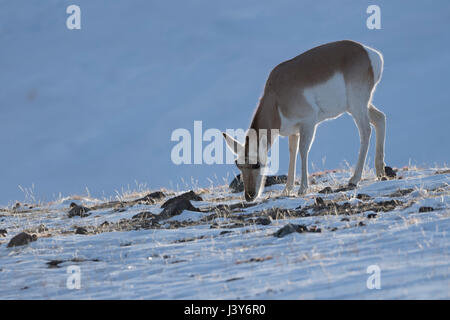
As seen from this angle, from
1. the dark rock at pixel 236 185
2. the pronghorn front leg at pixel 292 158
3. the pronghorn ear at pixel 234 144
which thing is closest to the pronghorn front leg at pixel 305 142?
the pronghorn front leg at pixel 292 158

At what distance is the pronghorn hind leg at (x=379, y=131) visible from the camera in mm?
13719

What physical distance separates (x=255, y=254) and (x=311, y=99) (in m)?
6.51

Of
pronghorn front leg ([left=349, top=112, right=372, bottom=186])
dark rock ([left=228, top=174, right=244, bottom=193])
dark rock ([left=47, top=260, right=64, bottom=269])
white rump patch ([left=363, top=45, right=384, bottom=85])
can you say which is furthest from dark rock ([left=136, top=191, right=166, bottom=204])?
dark rock ([left=47, top=260, right=64, bottom=269])

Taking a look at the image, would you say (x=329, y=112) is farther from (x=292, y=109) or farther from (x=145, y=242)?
(x=145, y=242)

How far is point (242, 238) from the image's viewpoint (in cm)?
799

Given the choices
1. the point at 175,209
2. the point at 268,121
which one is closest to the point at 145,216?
the point at 175,209

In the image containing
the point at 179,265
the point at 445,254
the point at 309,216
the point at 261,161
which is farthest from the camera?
the point at 261,161

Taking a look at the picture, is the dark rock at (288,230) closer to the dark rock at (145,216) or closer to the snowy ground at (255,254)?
the snowy ground at (255,254)

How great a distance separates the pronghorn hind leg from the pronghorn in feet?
2.03

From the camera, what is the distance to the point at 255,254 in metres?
6.85

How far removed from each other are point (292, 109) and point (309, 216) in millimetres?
4093

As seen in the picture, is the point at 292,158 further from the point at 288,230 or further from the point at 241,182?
the point at 288,230

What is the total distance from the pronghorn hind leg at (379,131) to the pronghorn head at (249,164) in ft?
9.15

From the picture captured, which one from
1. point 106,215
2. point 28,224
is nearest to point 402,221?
point 106,215
